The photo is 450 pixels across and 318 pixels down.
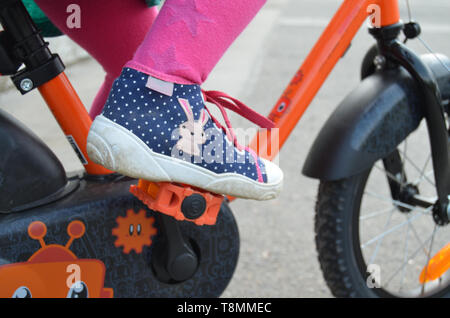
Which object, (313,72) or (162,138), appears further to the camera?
(313,72)

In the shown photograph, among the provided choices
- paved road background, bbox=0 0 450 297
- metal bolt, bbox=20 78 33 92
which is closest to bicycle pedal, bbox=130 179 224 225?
metal bolt, bbox=20 78 33 92

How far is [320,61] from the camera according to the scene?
1094 mm

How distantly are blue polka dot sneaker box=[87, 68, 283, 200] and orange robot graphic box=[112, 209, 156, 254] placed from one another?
209 mm

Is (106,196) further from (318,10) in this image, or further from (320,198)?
(318,10)

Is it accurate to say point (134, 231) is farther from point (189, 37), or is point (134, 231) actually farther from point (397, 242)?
point (397, 242)

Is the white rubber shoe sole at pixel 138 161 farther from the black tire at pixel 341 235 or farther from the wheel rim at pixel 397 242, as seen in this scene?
the wheel rim at pixel 397 242

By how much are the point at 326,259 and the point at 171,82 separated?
63cm

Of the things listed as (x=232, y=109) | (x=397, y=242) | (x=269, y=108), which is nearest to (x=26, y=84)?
(x=232, y=109)

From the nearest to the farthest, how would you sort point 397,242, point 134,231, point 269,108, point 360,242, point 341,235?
point 134,231 < point 341,235 < point 360,242 < point 397,242 < point 269,108

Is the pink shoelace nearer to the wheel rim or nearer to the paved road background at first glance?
the wheel rim

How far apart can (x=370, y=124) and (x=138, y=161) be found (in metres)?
0.56

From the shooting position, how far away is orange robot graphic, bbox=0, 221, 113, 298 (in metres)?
0.91

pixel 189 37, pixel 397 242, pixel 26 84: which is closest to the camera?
pixel 189 37

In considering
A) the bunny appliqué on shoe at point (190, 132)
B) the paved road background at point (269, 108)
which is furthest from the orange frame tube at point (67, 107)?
the paved road background at point (269, 108)
